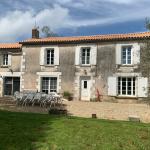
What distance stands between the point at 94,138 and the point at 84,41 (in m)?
17.9

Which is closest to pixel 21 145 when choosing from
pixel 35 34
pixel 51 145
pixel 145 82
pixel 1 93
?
pixel 51 145

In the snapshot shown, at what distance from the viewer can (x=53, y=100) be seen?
21.6m

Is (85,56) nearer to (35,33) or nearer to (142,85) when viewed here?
(142,85)

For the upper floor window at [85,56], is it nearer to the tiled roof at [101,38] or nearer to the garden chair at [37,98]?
the tiled roof at [101,38]

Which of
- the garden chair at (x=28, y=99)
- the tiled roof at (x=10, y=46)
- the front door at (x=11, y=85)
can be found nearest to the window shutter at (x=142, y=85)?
the garden chair at (x=28, y=99)

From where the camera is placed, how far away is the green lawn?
26.7 ft

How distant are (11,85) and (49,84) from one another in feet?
12.8

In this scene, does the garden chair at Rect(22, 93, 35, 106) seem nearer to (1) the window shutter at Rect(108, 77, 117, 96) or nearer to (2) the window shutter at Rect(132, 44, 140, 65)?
(1) the window shutter at Rect(108, 77, 117, 96)

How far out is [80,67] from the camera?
26.4 meters

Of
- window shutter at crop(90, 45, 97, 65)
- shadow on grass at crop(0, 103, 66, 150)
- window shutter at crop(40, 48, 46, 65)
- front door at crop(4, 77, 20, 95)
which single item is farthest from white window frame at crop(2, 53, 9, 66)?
shadow on grass at crop(0, 103, 66, 150)

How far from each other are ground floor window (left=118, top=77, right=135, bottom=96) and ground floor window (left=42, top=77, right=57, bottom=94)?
16.7 ft

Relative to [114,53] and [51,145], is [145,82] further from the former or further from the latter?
[51,145]

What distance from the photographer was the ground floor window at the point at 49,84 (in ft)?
88.6

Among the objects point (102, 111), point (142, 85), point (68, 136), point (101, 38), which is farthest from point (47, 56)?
point (68, 136)
